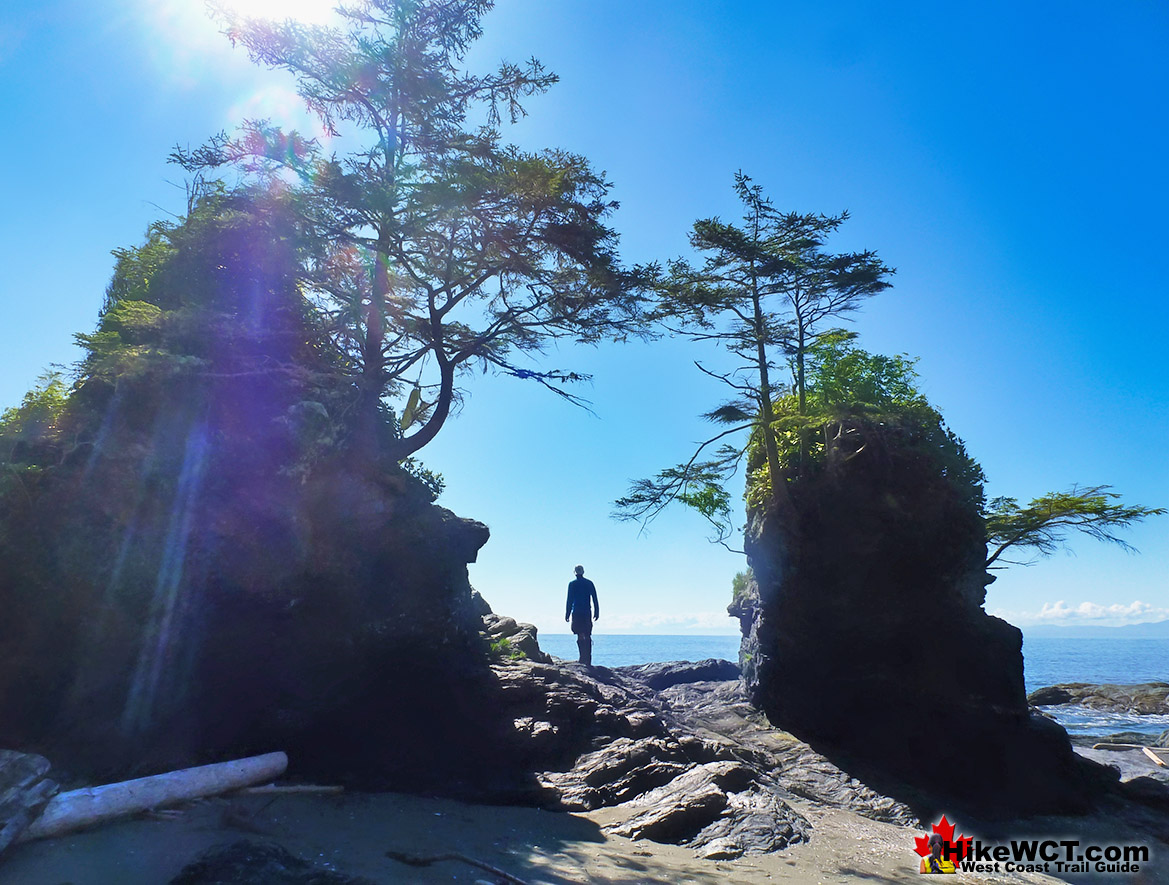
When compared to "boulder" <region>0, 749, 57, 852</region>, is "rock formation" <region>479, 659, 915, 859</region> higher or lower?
lower

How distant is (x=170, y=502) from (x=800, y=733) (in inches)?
482

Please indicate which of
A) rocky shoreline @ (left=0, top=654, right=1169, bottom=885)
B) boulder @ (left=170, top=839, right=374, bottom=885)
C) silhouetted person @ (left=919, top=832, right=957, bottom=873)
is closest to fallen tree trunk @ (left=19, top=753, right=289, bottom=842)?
rocky shoreline @ (left=0, top=654, right=1169, bottom=885)

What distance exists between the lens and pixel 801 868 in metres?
7.08

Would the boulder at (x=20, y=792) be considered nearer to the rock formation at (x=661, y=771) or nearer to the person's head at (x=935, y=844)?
the rock formation at (x=661, y=771)

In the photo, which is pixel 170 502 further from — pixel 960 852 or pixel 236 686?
pixel 960 852

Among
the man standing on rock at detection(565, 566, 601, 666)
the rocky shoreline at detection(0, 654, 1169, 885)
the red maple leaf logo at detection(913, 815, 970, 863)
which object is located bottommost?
the red maple leaf logo at detection(913, 815, 970, 863)

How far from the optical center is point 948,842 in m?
9.00

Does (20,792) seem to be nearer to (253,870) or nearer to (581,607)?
(253,870)

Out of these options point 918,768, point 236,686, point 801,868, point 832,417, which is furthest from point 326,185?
point 918,768

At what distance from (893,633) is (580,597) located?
22.8 ft

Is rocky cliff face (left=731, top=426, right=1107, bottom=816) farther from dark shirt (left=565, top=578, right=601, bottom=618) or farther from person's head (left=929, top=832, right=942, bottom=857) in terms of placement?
dark shirt (left=565, top=578, right=601, bottom=618)

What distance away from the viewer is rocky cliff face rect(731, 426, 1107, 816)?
12.5m

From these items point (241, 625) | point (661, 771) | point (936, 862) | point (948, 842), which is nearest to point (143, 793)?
point (241, 625)

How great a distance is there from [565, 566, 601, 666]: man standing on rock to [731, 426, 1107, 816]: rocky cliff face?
4058 mm
